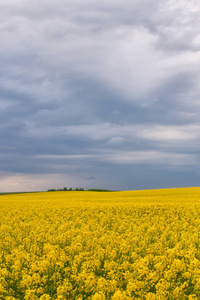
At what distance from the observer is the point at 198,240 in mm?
9812

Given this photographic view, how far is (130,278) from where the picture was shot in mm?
6309

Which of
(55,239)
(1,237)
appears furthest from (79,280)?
(1,237)

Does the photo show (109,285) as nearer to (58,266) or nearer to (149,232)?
(58,266)

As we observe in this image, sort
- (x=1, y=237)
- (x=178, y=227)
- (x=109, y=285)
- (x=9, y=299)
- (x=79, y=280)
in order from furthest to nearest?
(x=178, y=227)
(x=1, y=237)
(x=79, y=280)
(x=109, y=285)
(x=9, y=299)

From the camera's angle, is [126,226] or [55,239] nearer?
[55,239]

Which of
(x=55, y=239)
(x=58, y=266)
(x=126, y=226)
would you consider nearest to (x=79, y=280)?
(x=58, y=266)

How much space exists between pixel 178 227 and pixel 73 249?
5.98 m

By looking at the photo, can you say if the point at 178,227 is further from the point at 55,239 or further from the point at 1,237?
the point at 1,237

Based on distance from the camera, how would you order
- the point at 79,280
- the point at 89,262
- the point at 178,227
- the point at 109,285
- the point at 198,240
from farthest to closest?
the point at 178,227
the point at 198,240
the point at 89,262
the point at 79,280
the point at 109,285

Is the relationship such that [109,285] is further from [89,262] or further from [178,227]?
[178,227]

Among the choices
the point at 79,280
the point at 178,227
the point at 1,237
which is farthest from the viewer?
the point at 178,227

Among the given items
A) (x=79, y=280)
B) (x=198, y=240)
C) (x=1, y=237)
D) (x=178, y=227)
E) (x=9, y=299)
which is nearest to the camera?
(x=9, y=299)

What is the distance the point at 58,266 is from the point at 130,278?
1881 mm

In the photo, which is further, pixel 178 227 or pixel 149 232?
pixel 178 227
